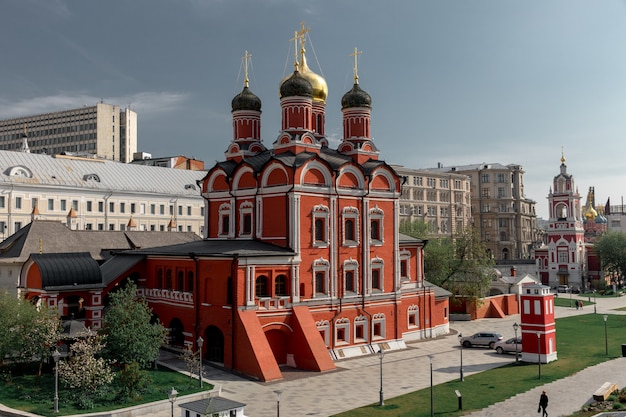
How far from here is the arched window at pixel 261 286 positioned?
2984cm

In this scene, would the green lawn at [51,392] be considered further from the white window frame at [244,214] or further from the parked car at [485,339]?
the parked car at [485,339]

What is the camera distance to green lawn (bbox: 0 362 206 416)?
2189cm

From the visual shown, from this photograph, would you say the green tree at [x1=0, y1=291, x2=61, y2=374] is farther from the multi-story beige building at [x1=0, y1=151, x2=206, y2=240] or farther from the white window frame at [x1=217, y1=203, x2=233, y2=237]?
the multi-story beige building at [x1=0, y1=151, x2=206, y2=240]

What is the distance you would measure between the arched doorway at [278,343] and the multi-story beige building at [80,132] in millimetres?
93154

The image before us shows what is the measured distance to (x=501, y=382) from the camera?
26547mm

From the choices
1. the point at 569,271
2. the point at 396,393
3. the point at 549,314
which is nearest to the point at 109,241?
the point at 396,393

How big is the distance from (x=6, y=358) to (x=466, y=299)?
33076 mm

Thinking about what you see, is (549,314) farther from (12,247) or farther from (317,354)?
(12,247)

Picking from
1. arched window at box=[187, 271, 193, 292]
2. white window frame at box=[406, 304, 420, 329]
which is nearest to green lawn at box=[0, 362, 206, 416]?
arched window at box=[187, 271, 193, 292]

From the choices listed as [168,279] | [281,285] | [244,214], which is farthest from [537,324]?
[168,279]

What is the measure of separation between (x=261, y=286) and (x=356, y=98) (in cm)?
1476

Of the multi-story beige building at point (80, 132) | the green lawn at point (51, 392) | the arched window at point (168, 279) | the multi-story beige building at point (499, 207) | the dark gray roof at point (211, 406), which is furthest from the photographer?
the multi-story beige building at point (80, 132)

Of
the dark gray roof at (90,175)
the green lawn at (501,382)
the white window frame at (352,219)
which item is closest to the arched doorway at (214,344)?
the white window frame at (352,219)

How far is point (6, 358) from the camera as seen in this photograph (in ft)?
83.9
